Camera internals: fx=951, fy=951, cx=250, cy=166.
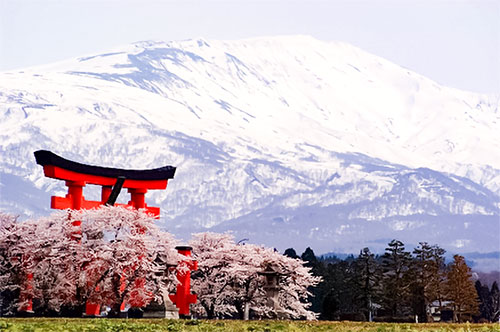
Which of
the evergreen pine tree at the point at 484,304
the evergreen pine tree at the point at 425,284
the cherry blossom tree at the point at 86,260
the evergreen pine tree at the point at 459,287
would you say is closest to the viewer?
the cherry blossom tree at the point at 86,260

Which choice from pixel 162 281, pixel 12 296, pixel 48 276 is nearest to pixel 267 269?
pixel 162 281

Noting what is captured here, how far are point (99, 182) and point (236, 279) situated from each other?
12.8 meters

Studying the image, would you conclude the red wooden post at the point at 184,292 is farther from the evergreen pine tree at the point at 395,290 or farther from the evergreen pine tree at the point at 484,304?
the evergreen pine tree at the point at 484,304

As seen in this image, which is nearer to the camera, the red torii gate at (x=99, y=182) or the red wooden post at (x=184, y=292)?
the red torii gate at (x=99, y=182)

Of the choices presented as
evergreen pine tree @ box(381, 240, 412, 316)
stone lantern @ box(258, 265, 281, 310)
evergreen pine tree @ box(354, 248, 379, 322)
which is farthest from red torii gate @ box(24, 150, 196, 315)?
evergreen pine tree @ box(381, 240, 412, 316)

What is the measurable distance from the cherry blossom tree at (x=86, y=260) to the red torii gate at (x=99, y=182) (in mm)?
898

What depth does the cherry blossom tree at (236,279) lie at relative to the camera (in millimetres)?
68250

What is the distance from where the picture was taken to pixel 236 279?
69875 mm

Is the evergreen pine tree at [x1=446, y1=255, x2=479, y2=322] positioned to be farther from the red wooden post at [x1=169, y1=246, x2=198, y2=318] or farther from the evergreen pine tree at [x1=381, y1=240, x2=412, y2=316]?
the red wooden post at [x1=169, y1=246, x2=198, y2=318]

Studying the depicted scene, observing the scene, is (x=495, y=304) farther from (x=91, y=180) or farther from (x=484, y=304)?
(x=91, y=180)

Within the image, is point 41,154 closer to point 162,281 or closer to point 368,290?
point 162,281

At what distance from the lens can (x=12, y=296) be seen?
61.7m

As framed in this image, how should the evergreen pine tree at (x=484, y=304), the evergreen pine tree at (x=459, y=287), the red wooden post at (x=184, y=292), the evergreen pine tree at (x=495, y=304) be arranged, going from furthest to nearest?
the evergreen pine tree at (x=484, y=304) < the evergreen pine tree at (x=495, y=304) < the evergreen pine tree at (x=459, y=287) < the red wooden post at (x=184, y=292)

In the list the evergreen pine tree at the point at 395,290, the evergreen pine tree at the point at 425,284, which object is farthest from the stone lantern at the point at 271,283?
the evergreen pine tree at the point at 395,290
